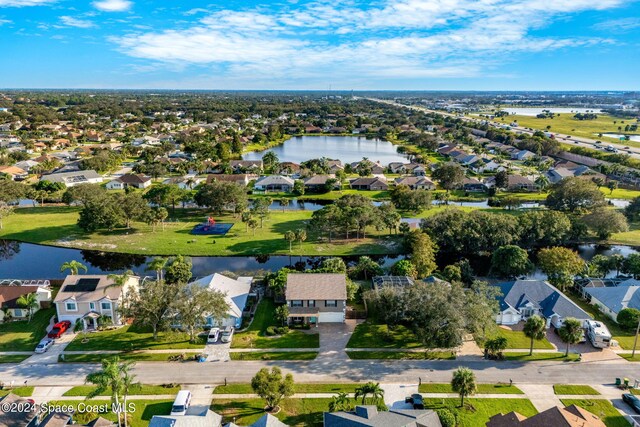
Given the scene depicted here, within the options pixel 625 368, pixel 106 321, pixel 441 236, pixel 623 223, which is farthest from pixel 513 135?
pixel 106 321

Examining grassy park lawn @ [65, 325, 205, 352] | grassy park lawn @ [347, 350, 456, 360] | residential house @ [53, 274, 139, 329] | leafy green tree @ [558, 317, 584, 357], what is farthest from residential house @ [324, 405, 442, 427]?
residential house @ [53, 274, 139, 329]

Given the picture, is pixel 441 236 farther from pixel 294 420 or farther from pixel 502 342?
pixel 294 420

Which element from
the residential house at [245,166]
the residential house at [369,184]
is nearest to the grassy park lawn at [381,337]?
the residential house at [369,184]

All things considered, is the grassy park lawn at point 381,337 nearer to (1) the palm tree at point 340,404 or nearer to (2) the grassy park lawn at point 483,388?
(2) the grassy park lawn at point 483,388

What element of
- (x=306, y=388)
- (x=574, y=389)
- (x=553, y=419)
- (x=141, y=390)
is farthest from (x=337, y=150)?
(x=553, y=419)

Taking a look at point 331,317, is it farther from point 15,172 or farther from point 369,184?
point 15,172
